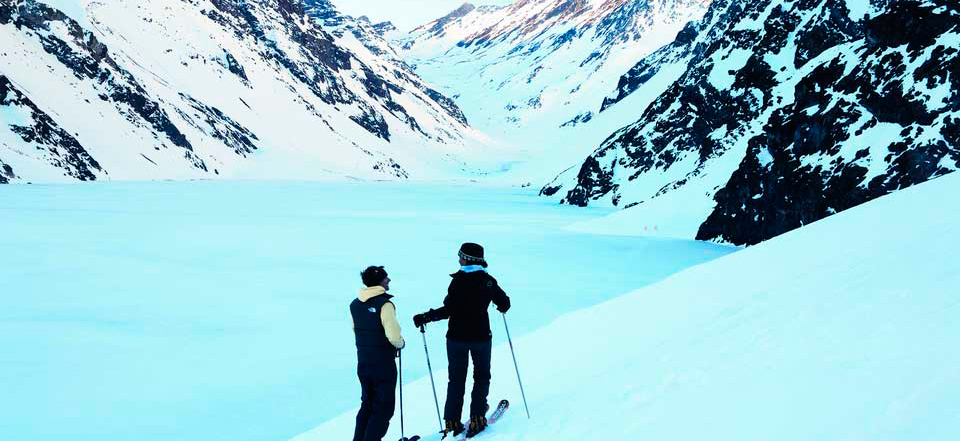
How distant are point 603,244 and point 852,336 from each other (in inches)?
1338

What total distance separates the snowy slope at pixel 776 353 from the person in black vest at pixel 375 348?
119 cm

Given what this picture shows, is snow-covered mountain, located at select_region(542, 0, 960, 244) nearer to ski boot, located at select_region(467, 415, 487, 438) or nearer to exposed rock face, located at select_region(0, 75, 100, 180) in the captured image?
ski boot, located at select_region(467, 415, 487, 438)

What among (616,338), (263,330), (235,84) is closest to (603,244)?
(263,330)

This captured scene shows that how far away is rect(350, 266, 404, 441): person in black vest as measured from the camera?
743 cm

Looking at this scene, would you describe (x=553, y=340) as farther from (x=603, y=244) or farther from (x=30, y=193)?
(x=30, y=193)

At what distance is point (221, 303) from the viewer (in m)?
21.4

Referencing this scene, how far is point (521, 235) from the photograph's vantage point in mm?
46312

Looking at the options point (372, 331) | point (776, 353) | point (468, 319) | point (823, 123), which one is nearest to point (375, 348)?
point (372, 331)

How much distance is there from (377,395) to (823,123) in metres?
31.2

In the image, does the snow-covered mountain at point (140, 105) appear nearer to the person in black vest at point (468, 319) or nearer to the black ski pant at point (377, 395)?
the black ski pant at point (377, 395)

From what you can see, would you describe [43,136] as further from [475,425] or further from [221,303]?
[475,425]

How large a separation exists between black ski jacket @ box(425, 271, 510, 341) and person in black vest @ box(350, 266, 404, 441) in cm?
49

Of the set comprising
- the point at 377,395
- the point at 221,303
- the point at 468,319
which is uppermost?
the point at 221,303

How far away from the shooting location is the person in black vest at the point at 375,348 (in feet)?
24.4
